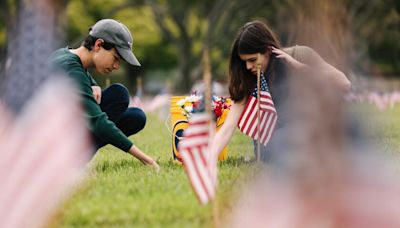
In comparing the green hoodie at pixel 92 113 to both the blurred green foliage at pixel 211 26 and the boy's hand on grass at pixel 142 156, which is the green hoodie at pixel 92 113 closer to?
the boy's hand on grass at pixel 142 156

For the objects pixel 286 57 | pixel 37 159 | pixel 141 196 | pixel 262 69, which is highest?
pixel 37 159

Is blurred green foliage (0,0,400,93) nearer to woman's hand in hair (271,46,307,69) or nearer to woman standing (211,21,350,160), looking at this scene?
woman standing (211,21,350,160)

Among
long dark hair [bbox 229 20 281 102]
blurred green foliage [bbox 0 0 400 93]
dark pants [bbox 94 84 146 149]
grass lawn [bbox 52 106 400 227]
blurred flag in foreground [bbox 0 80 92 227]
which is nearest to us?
blurred flag in foreground [bbox 0 80 92 227]

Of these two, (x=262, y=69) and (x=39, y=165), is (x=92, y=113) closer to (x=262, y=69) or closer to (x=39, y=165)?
(x=262, y=69)

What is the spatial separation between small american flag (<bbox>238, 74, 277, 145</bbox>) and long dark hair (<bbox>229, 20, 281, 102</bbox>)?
0.09 meters

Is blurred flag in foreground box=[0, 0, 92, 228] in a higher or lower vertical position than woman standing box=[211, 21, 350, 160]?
higher

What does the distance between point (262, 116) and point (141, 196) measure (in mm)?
2101

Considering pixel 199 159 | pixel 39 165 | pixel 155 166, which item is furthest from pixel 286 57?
pixel 39 165

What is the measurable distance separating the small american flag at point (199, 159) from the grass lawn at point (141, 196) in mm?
174

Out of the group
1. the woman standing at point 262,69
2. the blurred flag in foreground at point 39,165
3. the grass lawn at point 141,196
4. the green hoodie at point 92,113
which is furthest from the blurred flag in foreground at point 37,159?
the woman standing at point 262,69

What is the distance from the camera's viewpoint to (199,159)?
5.40 meters

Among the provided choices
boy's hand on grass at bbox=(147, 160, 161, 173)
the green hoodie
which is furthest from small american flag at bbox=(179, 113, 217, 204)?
boy's hand on grass at bbox=(147, 160, 161, 173)

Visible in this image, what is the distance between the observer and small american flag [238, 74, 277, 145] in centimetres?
768

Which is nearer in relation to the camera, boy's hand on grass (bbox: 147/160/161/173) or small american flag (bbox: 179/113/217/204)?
small american flag (bbox: 179/113/217/204)
